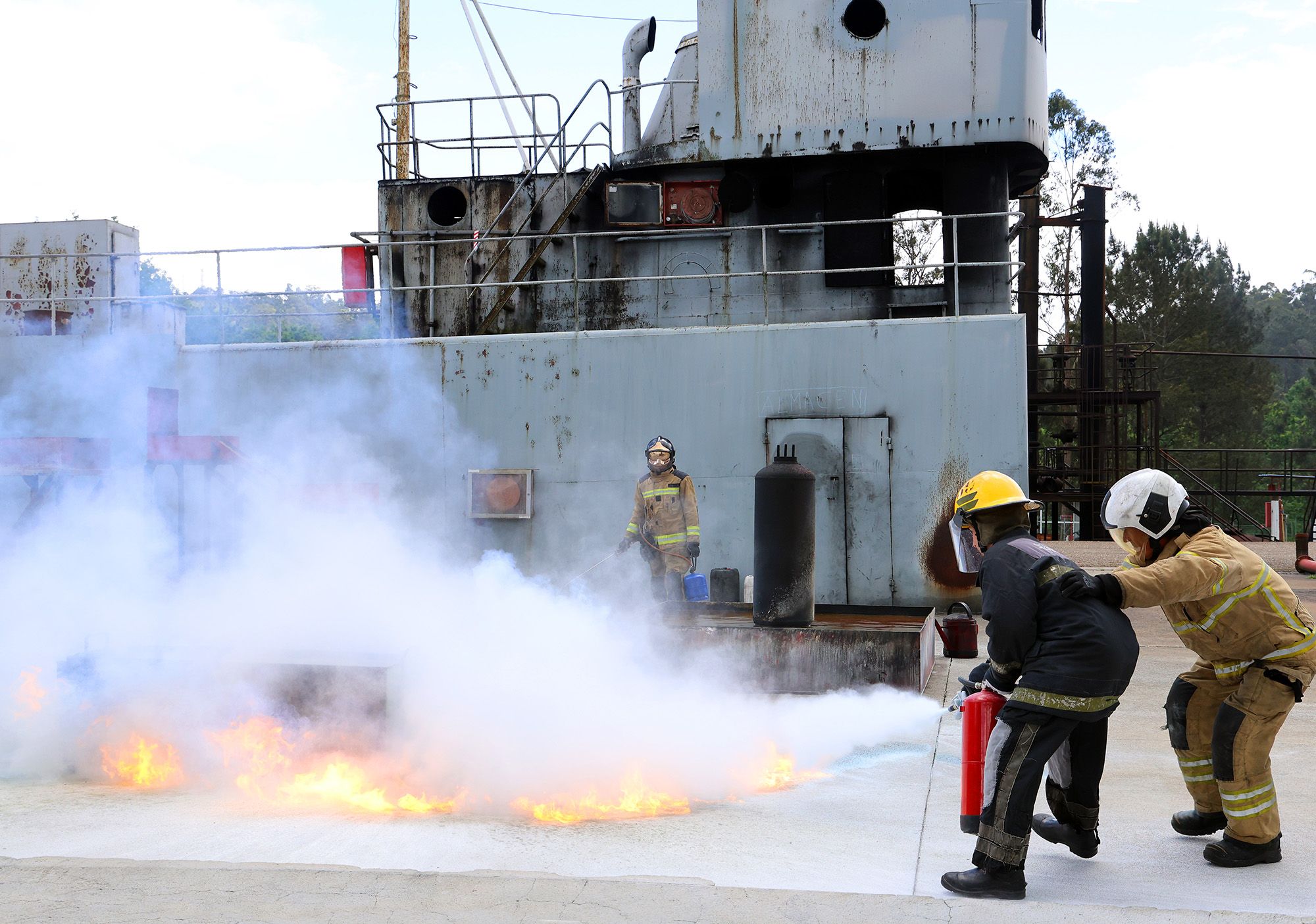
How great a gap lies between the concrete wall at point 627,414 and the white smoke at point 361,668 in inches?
119

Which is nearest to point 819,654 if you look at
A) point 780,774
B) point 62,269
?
point 780,774

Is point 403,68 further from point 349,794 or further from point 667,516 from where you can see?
point 349,794

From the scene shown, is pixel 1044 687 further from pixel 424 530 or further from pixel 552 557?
pixel 424 530

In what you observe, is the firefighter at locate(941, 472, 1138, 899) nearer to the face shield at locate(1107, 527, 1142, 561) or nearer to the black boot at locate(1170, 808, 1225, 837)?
the face shield at locate(1107, 527, 1142, 561)

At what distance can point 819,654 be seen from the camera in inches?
297

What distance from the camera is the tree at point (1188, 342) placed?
42688 millimetres

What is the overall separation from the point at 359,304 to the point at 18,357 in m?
4.64

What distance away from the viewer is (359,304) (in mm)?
13758

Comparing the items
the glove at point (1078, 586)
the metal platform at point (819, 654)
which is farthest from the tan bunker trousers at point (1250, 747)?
the metal platform at point (819, 654)

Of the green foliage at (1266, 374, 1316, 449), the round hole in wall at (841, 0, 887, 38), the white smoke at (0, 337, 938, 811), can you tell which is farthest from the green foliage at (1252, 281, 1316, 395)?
the white smoke at (0, 337, 938, 811)

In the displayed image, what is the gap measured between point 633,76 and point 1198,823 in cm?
1122

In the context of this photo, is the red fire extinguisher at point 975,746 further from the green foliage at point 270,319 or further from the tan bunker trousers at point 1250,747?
the green foliage at point 270,319

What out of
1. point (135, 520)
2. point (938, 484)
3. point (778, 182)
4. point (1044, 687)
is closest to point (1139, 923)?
point (1044, 687)

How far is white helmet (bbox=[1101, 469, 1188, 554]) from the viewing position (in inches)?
169
